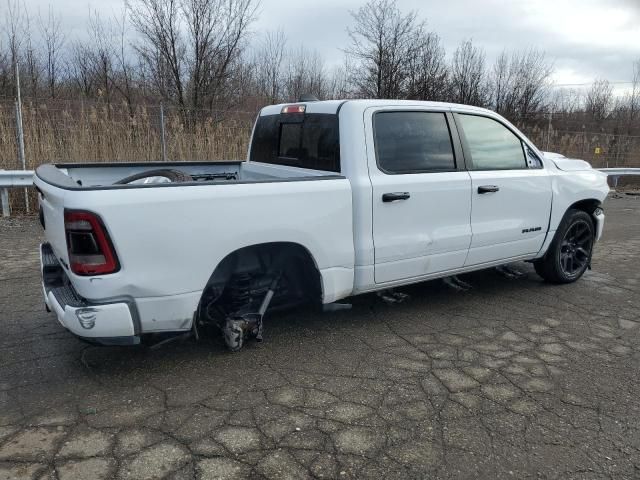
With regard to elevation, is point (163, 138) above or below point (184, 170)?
above

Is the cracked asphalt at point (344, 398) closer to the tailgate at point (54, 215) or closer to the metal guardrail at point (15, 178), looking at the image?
the tailgate at point (54, 215)

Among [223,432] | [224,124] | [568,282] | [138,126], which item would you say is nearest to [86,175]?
[223,432]

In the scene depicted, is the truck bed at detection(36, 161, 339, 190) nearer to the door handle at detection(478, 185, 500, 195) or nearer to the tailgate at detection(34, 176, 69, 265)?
the tailgate at detection(34, 176, 69, 265)

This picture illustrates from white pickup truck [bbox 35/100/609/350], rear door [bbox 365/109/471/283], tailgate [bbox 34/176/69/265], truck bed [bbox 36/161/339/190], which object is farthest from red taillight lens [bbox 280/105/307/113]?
tailgate [bbox 34/176/69/265]

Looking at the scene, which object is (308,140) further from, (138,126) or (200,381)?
(138,126)

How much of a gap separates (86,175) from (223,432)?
2.92 m

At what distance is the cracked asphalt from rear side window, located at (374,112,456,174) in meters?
1.35

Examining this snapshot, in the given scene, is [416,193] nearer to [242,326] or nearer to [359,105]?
[359,105]

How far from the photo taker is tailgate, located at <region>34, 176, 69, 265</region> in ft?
10.1

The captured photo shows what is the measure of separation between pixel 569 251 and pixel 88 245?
4.85 m

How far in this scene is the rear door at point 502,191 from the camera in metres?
4.66

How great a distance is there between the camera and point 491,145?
16.0ft

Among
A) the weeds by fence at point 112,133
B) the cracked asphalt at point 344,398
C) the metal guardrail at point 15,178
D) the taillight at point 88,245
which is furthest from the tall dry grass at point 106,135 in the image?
the taillight at point 88,245

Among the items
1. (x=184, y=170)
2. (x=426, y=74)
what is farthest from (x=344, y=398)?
(x=426, y=74)
